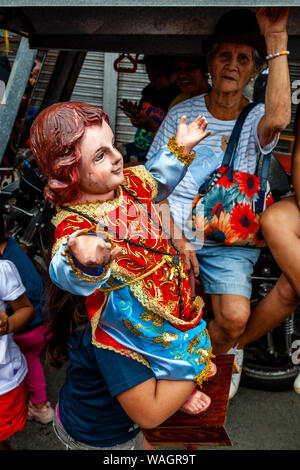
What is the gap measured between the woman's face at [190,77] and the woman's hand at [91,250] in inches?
73.1

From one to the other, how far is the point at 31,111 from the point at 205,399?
6.29 feet

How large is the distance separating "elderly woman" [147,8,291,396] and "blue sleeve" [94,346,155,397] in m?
0.76

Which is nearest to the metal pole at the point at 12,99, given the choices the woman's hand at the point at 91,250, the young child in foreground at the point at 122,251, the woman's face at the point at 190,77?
the young child in foreground at the point at 122,251

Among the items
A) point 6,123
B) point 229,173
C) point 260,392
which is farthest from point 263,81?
point 260,392

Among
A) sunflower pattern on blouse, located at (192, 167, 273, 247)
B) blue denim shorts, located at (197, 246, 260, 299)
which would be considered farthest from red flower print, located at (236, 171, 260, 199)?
blue denim shorts, located at (197, 246, 260, 299)

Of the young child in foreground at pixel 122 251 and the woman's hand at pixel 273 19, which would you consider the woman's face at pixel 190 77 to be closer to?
the woman's hand at pixel 273 19

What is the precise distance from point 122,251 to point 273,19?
101 centimetres

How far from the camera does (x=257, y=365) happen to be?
2.84 metres

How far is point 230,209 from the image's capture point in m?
2.02

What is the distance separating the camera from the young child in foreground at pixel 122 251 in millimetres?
1247

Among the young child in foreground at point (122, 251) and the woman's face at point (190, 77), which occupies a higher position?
the woman's face at point (190, 77)

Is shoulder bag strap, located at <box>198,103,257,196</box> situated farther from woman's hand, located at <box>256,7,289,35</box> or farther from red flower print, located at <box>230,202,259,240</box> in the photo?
woman's hand, located at <box>256,7,289,35</box>
